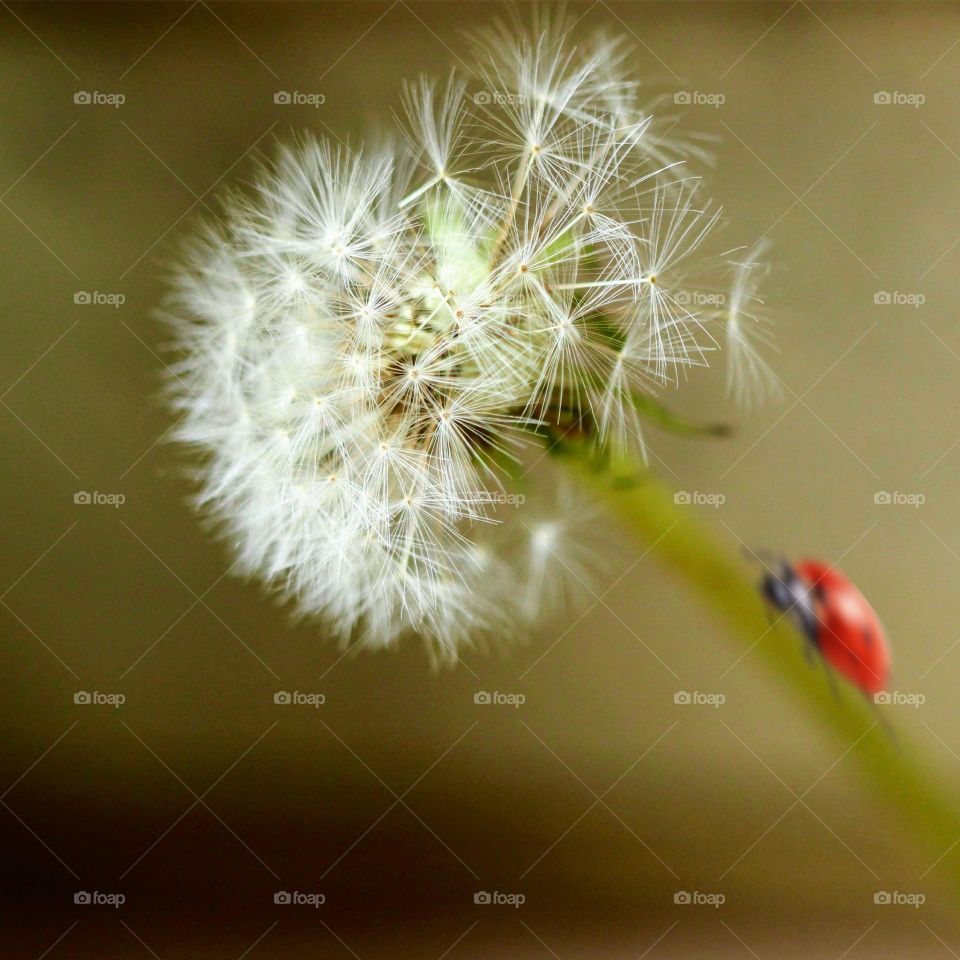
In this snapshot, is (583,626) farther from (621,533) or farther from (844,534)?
(844,534)

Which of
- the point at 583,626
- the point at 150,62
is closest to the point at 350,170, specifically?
the point at 150,62

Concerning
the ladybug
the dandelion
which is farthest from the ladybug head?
the dandelion

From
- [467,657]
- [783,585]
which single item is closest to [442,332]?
[467,657]

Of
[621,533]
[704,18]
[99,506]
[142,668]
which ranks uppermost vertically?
[704,18]

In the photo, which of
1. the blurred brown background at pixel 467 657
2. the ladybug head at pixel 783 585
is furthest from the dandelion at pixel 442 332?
the ladybug head at pixel 783 585

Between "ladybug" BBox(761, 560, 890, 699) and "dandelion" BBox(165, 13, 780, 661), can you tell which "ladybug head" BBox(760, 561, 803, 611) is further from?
"dandelion" BBox(165, 13, 780, 661)

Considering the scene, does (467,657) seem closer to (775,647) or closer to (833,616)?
(775,647)
